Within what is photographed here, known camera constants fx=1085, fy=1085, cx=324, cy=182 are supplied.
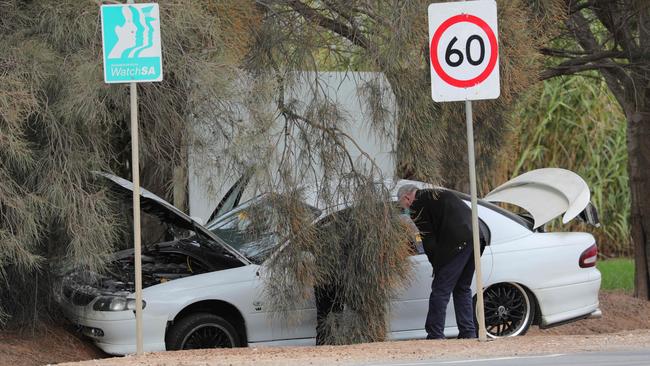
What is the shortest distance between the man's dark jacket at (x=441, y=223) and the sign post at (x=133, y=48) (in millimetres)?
3014

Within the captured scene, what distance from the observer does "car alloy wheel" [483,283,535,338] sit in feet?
35.9

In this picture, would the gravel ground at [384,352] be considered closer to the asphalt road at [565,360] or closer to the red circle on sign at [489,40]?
the asphalt road at [565,360]

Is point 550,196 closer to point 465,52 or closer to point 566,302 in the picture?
point 566,302

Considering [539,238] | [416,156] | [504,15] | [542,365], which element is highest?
[504,15]

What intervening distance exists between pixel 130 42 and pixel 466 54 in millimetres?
2817

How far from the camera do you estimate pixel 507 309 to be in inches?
435

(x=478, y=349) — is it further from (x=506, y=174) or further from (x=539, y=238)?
(x=506, y=174)

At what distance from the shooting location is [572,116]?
74.9 feet

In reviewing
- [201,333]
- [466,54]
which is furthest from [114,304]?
[466,54]

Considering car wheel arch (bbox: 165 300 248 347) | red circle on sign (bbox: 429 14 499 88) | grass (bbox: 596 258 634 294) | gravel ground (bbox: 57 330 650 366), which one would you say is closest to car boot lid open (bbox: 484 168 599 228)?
gravel ground (bbox: 57 330 650 366)

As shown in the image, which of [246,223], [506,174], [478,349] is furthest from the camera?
[506,174]

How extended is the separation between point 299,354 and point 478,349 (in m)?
1.49

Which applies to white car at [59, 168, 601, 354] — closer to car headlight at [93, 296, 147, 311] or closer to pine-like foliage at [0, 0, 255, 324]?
car headlight at [93, 296, 147, 311]

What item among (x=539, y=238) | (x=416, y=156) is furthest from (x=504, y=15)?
(x=539, y=238)
